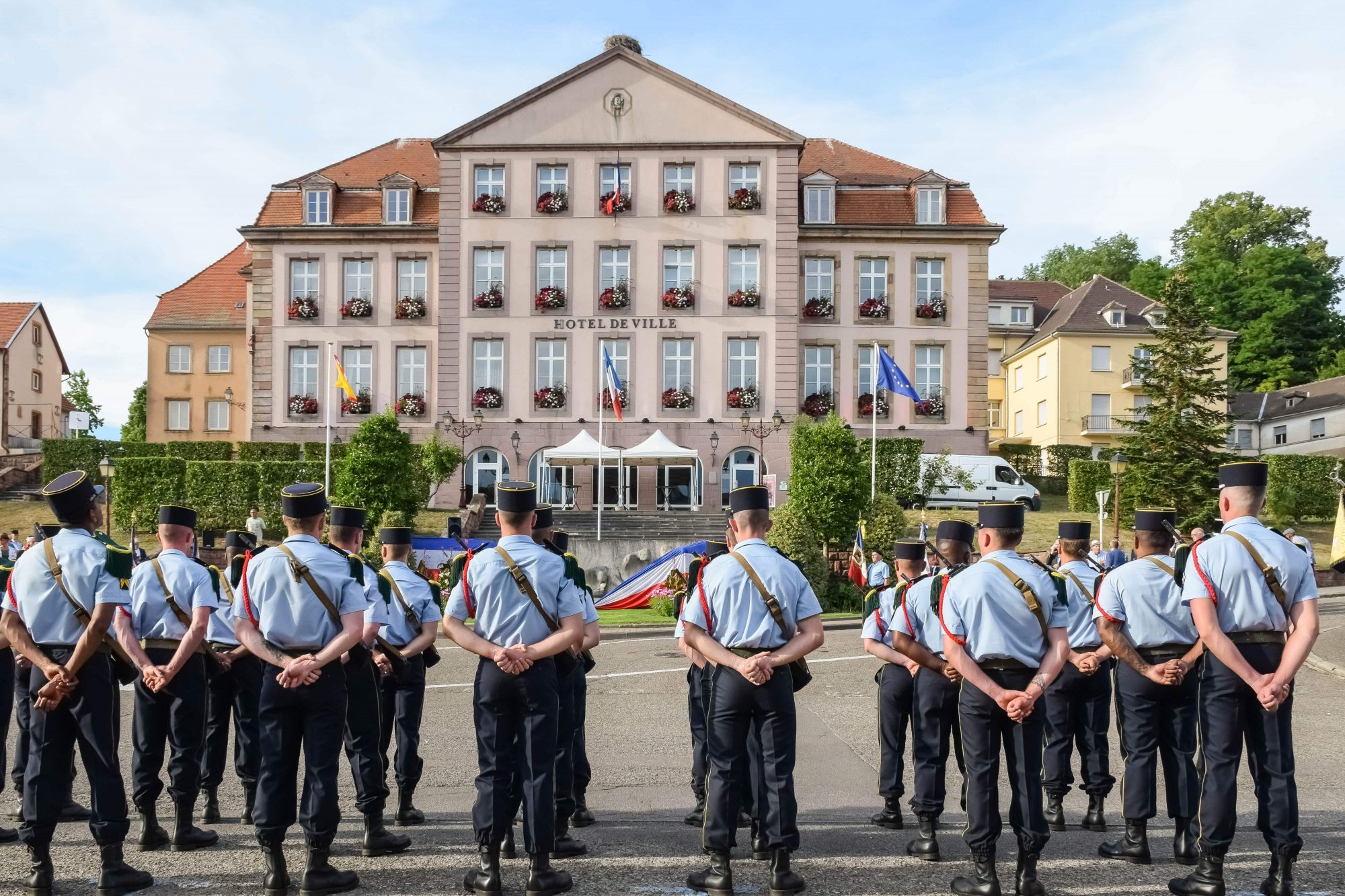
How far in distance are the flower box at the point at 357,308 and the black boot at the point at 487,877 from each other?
134 feet

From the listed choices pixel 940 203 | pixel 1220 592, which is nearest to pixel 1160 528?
pixel 1220 592

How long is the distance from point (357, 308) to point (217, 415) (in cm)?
1358

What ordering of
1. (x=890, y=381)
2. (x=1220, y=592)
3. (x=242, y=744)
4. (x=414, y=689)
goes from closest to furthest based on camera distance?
(x=1220, y=592), (x=242, y=744), (x=414, y=689), (x=890, y=381)

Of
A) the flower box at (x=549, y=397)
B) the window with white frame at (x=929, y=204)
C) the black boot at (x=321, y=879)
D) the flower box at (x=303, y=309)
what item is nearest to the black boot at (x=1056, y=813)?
the black boot at (x=321, y=879)

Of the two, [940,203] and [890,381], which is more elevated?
[940,203]

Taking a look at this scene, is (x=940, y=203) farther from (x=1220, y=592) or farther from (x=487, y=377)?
(x=1220, y=592)

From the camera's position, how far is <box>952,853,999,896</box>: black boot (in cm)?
620

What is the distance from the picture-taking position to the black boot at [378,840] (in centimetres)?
710

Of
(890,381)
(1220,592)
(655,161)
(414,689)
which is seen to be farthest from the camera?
(655,161)

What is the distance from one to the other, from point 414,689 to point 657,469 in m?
35.0

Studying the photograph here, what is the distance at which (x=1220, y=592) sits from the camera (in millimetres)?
6395

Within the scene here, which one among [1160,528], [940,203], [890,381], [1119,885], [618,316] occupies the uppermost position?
[940,203]

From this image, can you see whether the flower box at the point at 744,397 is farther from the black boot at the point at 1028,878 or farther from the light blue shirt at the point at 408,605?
the black boot at the point at 1028,878

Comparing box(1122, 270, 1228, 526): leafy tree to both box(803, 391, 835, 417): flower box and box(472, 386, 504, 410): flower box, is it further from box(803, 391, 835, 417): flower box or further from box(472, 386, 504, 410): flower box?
box(472, 386, 504, 410): flower box
